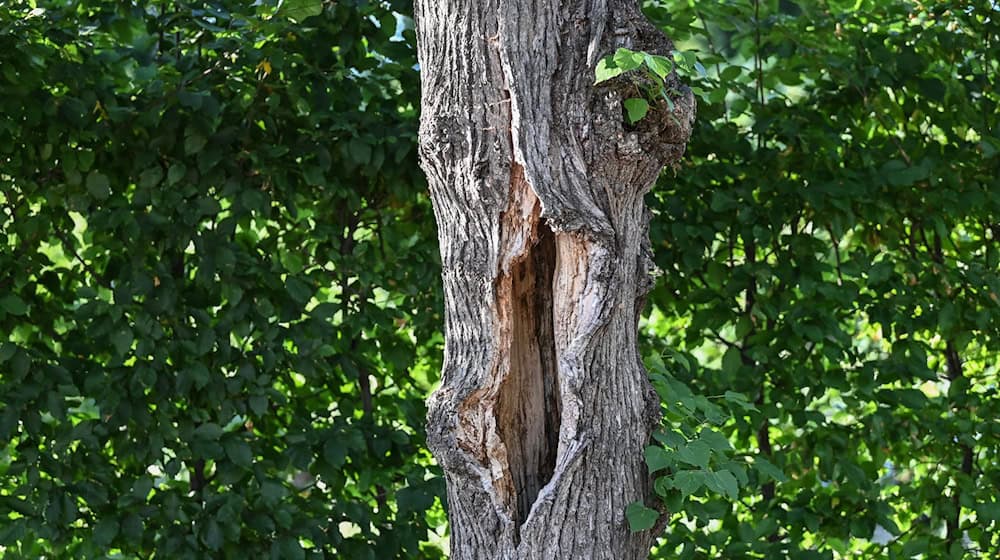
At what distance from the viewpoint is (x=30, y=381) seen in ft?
10.2

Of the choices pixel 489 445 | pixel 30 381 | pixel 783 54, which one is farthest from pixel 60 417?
pixel 783 54

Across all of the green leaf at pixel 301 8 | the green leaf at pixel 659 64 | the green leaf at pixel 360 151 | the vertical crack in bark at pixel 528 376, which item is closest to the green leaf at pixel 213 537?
the green leaf at pixel 360 151

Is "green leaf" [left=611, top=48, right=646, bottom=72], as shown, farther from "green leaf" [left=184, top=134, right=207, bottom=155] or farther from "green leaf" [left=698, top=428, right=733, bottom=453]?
"green leaf" [left=184, top=134, right=207, bottom=155]

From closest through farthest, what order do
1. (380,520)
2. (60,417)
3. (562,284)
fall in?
(562,284), (60,417), (380,520)

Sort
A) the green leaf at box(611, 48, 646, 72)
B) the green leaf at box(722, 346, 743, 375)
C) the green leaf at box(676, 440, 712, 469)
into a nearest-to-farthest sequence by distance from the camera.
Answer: the green leaf at box(611, 48, 646, 72) → the green leaf at box(676, 440, 712, 469) → the green leaf at box(722, 346, 743, 375)

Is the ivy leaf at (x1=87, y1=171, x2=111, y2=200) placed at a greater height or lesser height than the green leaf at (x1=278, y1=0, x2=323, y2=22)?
lesser

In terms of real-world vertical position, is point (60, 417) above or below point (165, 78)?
below

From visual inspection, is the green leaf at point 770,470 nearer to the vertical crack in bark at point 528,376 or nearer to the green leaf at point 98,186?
the vertical crack in bark at point 528,376

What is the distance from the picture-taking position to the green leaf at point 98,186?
10.3ft

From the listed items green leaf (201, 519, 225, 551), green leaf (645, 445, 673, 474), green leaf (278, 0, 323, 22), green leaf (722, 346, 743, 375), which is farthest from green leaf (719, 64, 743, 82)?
green leaf (201, 519, 225, 551)

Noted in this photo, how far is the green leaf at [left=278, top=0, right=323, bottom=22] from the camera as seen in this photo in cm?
286

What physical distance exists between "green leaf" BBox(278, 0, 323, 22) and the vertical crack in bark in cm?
99

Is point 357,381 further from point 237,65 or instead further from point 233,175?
point 237,65

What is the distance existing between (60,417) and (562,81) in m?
1.65
